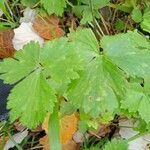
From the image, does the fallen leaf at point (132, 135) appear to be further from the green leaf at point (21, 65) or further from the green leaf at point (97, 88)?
the green leaf at point (21, 65)

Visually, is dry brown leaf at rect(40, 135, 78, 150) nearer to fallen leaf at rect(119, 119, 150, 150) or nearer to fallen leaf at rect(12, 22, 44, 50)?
fallen leaf at rect(119, 119, 150, 150)

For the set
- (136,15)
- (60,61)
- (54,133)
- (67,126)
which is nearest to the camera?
(60,61)

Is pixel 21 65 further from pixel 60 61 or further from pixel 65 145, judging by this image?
pixel 65 145

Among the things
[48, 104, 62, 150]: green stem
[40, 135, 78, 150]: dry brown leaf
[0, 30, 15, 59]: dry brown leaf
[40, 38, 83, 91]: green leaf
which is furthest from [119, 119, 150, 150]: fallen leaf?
[0, 30, 15, 59]: dry brown leaf

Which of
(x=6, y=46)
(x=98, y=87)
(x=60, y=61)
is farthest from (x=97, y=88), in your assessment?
(x=6, y=46)

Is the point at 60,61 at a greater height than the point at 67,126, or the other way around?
the point at 60,61

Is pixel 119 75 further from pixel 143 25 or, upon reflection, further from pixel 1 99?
pixel 1 99

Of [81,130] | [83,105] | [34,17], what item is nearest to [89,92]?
[83,105]

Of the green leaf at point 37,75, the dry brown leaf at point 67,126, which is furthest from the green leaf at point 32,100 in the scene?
the dry brown leaf at point 67,126
